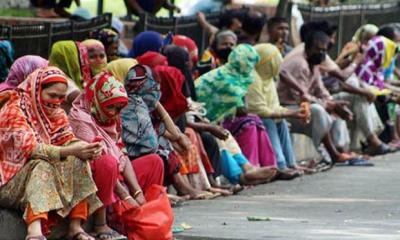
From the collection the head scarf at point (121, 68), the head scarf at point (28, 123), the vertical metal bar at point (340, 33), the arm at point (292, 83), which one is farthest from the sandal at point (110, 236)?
the vertical metal bar at point (340, 33)

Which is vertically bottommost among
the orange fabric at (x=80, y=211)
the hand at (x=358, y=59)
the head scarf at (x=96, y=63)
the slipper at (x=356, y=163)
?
the slipper at (x=356, y=163)

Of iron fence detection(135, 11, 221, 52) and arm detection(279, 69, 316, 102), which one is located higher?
iron fence detection(135, 11, 221, 52)

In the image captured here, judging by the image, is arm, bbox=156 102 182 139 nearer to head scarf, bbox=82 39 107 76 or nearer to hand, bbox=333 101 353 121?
head scarf, bbox=82 39 107 76

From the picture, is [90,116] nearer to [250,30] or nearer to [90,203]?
[90,203]

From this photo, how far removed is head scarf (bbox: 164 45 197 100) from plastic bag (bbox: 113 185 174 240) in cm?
312

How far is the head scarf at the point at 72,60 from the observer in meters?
12.7

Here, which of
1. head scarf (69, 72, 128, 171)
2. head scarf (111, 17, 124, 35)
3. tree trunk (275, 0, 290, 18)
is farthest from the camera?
tree trunk (275, 0, 290, 18)

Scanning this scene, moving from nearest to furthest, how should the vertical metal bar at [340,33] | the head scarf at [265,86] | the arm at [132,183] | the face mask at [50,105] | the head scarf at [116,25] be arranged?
the face mask at [50,105], the arm at [132,183], the head scarf at [116,25], the head scarf at [265,86], the vertical metal bar at [340,33]

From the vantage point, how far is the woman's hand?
1060 cm

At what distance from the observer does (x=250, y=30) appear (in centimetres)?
1758

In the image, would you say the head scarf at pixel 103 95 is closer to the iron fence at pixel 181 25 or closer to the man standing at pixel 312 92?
the iron fence at pixel 181 25

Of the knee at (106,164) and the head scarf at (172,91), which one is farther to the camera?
the head scarf at (172,91)

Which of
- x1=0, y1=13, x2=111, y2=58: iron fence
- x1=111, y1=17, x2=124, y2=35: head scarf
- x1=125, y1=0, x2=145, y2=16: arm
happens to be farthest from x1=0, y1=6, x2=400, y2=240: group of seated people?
x1=125, y1=0, x2=145, y2=16: arm

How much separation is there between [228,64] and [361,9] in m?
9.59
